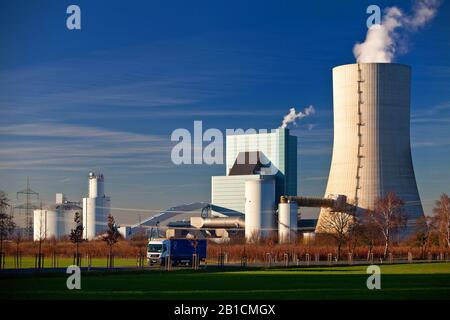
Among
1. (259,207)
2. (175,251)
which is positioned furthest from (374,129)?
(175,251)

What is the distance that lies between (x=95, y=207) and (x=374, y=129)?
41.4 meters

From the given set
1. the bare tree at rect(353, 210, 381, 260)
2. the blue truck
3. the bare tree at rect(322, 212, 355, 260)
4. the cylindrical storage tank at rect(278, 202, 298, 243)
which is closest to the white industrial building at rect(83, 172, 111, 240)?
the cylindrical storage tank at rect(278, 202, 298, 243)

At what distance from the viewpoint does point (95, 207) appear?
88.6 meters

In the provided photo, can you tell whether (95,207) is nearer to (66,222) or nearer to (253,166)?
(66,222)

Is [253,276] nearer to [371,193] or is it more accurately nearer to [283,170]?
[371,193]

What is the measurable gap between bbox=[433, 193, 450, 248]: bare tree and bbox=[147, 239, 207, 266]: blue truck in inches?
810

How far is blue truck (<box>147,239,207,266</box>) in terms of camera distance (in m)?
37.3

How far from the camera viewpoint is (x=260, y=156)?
87562mm

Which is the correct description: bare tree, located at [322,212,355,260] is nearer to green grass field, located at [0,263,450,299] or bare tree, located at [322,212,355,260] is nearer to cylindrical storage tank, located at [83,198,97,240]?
green grass field, located at [0,263,450,299]

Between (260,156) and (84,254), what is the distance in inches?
1718

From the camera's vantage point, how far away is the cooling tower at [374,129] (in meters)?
55.2

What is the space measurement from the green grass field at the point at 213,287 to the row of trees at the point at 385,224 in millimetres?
26202
